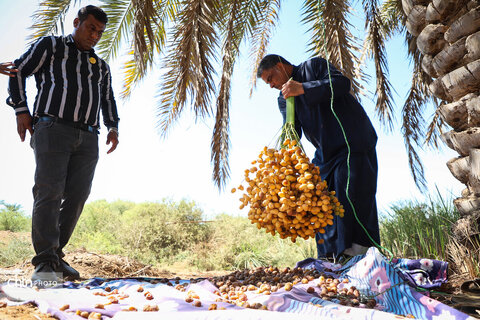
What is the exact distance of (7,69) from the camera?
3.26 metres

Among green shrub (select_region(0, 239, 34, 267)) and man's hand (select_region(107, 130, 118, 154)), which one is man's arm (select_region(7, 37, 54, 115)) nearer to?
man's hand (select_region(107, 130, 118, 154))

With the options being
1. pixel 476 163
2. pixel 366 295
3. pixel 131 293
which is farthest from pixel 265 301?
pixel 476 163

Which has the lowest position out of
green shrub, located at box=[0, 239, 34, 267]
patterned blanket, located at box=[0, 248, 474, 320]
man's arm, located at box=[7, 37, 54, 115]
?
green shrub, located at box=[0, 239, 34, 267]

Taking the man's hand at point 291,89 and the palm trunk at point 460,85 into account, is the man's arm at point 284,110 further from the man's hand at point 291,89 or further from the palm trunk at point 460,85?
the palm trunk at point 460,85

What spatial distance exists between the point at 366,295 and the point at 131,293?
143cm

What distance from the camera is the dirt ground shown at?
6.58ft

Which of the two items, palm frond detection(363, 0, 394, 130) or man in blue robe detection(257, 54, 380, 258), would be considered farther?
palm frond detection(363, 0, 394, 130)

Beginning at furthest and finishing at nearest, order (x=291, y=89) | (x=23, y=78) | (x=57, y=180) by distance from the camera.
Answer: (x=23, y=78), (x=57, y=180), (x=291, y=89)

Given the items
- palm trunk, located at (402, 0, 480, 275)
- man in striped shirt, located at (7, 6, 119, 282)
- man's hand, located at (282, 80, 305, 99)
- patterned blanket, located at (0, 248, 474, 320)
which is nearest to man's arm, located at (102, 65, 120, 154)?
man in striped shirt, located at (7, 6, 119, 282)

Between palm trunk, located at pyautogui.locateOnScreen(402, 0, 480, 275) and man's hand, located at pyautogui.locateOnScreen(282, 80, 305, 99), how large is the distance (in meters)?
1.46

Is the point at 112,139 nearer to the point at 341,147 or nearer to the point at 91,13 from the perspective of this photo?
the point at 91,13

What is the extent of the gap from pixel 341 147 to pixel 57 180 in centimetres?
225

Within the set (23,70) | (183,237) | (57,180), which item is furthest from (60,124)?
(183,237)

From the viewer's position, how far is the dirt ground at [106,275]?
2006 mm
